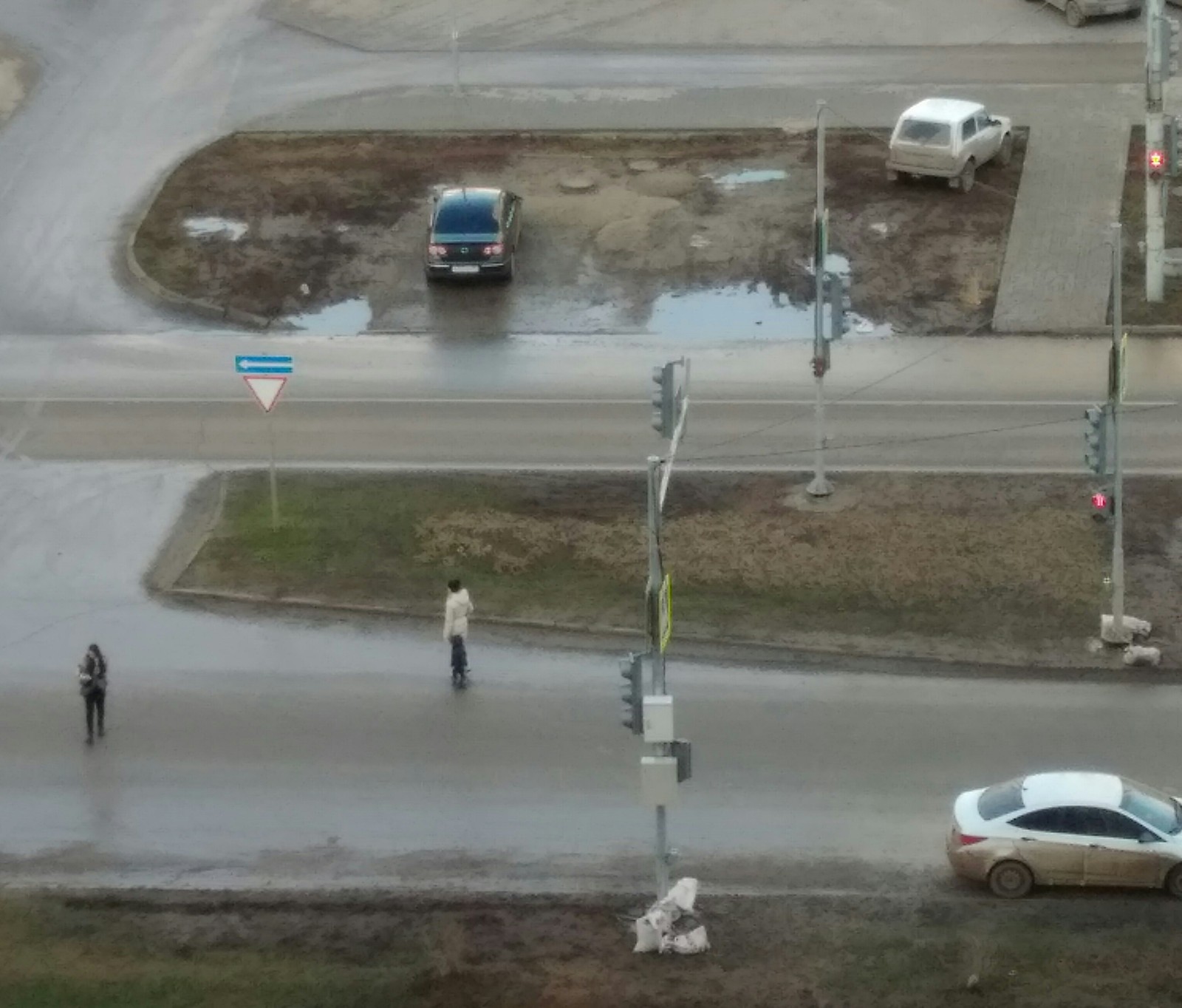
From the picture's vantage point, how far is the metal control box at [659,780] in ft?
63.4

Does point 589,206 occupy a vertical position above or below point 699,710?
above

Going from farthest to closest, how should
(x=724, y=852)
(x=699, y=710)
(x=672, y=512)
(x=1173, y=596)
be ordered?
(x=672, y=512) → (x=1173, y=596) → (x=699, y=710) → (x=724, y=852)

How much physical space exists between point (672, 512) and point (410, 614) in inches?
172

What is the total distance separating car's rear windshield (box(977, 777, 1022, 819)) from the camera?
20.8 metres

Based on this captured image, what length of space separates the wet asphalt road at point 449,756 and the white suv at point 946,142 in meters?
18.1

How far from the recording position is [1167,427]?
3166 centimetres

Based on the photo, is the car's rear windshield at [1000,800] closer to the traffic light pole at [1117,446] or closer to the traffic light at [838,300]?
the traffic light pole at [1117,446]

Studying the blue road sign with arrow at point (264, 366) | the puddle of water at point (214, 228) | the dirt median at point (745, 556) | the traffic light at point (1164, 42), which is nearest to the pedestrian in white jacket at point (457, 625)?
the dirt median at point (745, 556)

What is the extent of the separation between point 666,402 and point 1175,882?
256 inches

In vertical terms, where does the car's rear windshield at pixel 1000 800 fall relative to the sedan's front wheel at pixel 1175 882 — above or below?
above

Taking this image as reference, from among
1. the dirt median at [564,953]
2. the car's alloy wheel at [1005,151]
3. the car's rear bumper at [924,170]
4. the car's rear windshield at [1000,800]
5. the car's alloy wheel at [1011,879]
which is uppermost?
the car's alloy wheel at [1005,151]

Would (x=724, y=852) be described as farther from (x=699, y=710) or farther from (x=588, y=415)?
(x=588, y=415)

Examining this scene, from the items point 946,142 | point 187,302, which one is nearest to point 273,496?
point 187,302

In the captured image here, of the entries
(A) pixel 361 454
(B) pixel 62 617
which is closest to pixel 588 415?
(A) pixel 361 454
